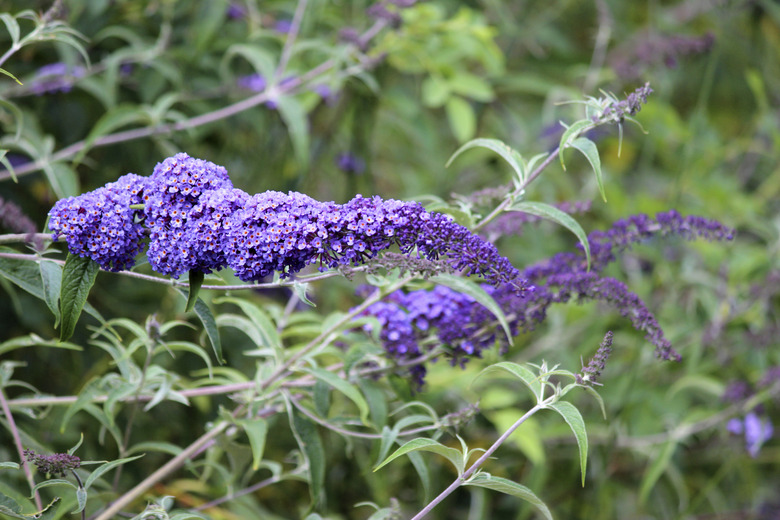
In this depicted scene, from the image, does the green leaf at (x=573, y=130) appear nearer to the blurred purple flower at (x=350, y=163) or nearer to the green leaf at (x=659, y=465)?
the green leaf at (x=659, y=465)

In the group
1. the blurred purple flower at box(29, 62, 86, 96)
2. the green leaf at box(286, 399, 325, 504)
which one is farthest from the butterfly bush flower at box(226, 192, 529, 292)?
the blurred purple flower at box(29, 62, 86, 96)

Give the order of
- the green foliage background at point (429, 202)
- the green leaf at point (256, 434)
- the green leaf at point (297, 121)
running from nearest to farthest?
the green leaf at point (256, 434), the green leaf at point (297, 121), the green foliage background at point (429, 202)

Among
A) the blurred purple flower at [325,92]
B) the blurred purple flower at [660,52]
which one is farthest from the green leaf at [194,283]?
the blurred purple flower at [660,52]

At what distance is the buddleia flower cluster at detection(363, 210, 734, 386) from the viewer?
1811 mm

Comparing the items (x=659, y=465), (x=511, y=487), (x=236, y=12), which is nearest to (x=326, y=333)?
(x=511, y=487)

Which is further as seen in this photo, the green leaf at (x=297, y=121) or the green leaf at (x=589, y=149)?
the green leaf at (x=297, y=121)

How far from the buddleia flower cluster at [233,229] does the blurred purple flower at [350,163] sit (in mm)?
2034

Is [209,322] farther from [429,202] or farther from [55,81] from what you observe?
[55,81]

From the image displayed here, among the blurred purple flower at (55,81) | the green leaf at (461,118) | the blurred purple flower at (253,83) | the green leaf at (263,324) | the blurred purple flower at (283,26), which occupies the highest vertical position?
the blurred purple flower at (283,26)

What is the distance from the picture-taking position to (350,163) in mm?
3535

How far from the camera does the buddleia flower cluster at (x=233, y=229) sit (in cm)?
143

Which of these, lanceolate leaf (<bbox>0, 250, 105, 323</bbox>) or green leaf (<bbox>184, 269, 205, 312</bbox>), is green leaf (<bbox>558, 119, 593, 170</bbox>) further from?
lanceolate leaf (<bbox>0, 250, 105, 323</bbox>)

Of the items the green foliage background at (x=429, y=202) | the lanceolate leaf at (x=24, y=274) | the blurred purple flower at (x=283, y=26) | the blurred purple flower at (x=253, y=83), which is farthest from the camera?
the blurred purple flower at (x=283, y=26)

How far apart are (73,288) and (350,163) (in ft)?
7.18
